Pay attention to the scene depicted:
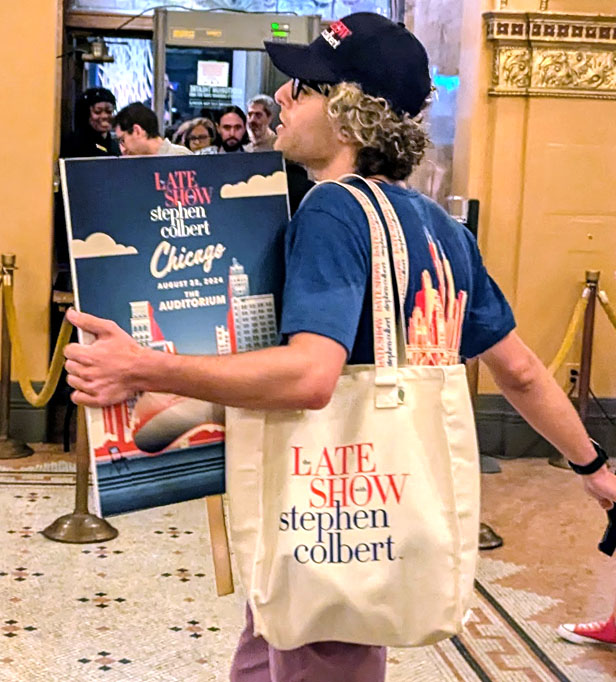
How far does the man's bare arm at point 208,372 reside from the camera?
5.37 feet

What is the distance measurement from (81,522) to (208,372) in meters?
3.27

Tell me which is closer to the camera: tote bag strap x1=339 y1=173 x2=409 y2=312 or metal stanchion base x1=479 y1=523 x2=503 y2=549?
tote bag strap x1=339 y1=173 x2=409 y2=312

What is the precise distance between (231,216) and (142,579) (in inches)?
107

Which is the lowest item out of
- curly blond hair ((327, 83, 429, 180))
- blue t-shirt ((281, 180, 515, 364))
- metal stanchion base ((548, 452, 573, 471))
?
metal stanchion base ((548, 452, 573, 471))

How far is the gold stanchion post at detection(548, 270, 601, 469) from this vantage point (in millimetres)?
6398

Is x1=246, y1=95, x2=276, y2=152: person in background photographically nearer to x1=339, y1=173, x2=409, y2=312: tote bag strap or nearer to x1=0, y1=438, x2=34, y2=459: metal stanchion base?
x1=0, y1=438, x2=34, y2=459: metal stanchion base

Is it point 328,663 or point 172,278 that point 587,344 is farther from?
point 172,278

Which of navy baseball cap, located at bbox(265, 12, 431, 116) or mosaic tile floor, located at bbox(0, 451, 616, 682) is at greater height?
navy baseball cap, located at bbox(265, 12, 431, 116)

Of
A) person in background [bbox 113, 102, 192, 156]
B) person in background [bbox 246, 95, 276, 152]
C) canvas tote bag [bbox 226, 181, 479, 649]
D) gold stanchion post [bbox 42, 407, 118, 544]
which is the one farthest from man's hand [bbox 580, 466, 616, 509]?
person in background [bbox 246, 95, 276, 152]

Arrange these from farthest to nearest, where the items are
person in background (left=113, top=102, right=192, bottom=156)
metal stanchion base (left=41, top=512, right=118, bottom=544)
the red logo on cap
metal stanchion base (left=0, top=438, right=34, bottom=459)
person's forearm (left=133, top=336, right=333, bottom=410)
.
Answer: metal stanchion base (left=0, top=438, right=34, bottom=459) → person in background (left=113, top=102, right=192, bottom=156) → metal stanchion base (left=41, top=512, right=118, bottom=544) → the red logo on cap → person's forearm (left=133, top=336, right=333, bottom=410)

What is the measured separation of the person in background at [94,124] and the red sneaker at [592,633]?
15.3 ft

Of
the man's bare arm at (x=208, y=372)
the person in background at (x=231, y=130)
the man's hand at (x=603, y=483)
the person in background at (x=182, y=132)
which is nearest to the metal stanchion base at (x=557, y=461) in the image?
the person in background at (x=231, y=130)

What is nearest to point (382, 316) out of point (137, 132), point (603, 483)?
point (603, 483)

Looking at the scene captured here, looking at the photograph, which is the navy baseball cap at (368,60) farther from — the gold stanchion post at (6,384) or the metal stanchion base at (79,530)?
the gold stanchion post at (6,384)
